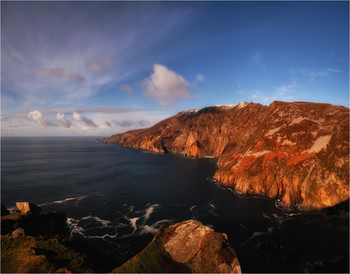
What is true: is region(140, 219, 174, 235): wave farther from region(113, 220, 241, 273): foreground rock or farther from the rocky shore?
region(113, 220, 241, 273): foreground rock

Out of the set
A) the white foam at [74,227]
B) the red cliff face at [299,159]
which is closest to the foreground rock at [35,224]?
the white foam at [74,227]

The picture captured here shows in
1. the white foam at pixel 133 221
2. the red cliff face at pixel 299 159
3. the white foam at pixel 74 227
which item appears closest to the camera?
the white foam at pixel 74 227

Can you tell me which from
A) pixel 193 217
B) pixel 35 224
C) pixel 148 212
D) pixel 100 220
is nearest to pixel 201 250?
pixel 193 217

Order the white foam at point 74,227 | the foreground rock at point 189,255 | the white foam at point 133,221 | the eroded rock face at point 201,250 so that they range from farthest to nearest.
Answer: the white foam at point 133,221
the white foam at point 74,227
the foreground rock at point 189,255
the eroded rock face at point 201,250

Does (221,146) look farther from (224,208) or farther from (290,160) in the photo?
(224,208)

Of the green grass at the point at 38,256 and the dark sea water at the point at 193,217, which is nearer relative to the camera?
the green grass at the point at 38,256

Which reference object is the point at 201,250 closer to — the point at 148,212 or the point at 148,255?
the point at 148,255

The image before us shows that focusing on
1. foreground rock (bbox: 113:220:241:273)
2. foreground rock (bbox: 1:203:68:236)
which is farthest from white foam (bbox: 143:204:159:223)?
foreground rock (bbox: 113:220:241:273)

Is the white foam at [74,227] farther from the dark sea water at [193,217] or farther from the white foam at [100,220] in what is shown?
the white foam at [100,220]

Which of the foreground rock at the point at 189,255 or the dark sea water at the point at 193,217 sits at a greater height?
the foreground rock at the point at 189,255
